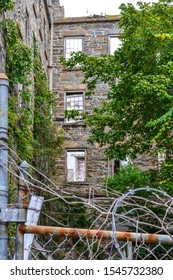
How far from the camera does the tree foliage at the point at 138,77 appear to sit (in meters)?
14.6

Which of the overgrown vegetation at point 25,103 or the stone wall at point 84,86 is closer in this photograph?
the overgrown vegetation at point 25,103

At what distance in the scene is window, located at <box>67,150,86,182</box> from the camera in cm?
2444

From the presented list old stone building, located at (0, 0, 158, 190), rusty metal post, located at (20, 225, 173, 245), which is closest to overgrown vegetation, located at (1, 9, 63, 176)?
old stone building, located at (0, 0, 158, 190)

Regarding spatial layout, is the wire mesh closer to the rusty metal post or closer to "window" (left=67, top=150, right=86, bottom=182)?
the rusty metal post

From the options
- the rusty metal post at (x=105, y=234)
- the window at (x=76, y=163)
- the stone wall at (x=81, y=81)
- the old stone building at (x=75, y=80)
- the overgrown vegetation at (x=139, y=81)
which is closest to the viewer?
the rusty metal post at (x=105, y=234)

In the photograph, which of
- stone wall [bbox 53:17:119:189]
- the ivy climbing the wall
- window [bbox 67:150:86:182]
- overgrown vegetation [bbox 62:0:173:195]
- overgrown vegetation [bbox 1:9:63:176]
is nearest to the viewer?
overgrown vegetation [bbox 1:9:63:176]

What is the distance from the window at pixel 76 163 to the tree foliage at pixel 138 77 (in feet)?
22.9

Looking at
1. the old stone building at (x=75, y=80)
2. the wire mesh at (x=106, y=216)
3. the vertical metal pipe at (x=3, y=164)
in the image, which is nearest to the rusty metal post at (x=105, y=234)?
the wire mesh at (x=106, y=216)

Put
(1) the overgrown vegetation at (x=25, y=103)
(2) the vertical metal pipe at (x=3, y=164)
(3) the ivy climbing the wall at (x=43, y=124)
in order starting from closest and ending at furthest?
(2) the vertical metal pipe at (x=3, y=164) → (1) the overgrown vegetation at (x=25, y=103) → (3) the ivy climbing the wall at (x=43, y=124)

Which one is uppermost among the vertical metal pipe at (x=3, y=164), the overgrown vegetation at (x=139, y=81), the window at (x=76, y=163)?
the overgrown vegetation at (x=139, y=81)

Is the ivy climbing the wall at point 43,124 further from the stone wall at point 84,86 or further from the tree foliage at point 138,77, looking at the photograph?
the stone wall at point 84,86

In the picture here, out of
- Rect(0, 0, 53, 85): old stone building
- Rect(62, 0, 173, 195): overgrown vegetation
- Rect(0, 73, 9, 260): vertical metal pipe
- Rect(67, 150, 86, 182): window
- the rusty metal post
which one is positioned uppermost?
Rect(0, 0, 53, 85): old stone building

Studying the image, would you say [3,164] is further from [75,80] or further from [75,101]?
[75,80]

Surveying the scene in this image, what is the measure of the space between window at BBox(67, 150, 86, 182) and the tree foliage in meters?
6.99
